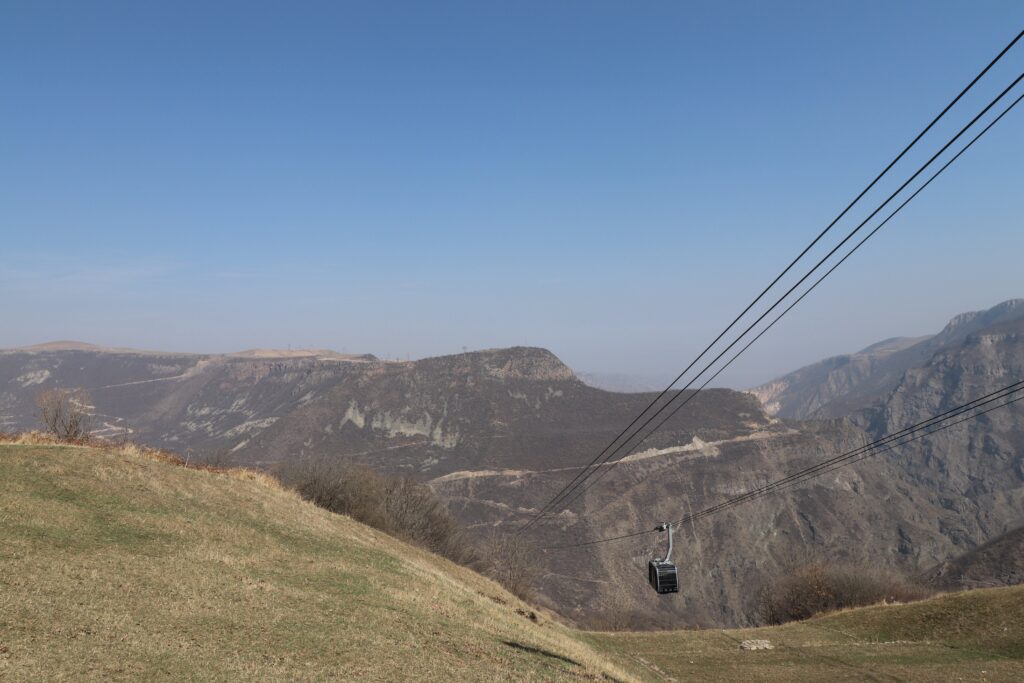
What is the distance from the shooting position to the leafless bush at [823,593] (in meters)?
73.4

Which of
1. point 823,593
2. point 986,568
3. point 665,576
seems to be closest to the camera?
point 665,576

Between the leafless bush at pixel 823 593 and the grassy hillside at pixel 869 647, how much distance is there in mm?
37306

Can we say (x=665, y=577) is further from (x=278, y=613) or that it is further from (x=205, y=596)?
(x=205, y=596)

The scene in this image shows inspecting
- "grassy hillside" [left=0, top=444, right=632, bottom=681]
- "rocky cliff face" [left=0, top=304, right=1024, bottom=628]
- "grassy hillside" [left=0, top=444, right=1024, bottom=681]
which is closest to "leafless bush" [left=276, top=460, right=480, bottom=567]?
"grassy hillside" [left=0, top=444, right=1024, bottom=681]

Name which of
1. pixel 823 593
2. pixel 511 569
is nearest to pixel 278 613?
pixel 511 569

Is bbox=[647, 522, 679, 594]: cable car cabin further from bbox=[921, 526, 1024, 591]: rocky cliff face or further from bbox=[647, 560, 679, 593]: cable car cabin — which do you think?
bbox=[921, 526, 1024, 591]: rocky cliff face

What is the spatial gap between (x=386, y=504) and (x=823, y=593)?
2065 inches

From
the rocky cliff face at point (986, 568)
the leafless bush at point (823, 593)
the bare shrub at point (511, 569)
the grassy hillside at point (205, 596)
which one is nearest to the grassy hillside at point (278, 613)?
the grassy hillside at point (205, 596)

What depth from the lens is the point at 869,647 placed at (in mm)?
32781

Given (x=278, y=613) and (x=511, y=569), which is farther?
(x=511, y=569)

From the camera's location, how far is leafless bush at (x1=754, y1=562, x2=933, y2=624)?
73.4 m

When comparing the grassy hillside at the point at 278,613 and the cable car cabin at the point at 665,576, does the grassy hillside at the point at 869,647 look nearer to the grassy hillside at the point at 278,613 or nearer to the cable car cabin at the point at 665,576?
the grassy hillside at the point at 278,613

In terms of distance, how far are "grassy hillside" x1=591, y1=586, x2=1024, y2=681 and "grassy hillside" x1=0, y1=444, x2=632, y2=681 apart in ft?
24.8

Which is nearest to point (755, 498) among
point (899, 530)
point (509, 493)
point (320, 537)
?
point (899, 530)
